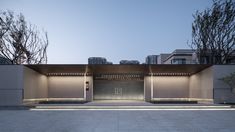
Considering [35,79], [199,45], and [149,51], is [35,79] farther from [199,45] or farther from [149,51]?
[149,51]

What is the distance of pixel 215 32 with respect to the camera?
3709 centimetres

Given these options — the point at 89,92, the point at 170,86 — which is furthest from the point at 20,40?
the point at 170,86

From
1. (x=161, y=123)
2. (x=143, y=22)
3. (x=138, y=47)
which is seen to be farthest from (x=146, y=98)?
(x=138, y=47)

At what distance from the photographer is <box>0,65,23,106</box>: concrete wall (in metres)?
22.8

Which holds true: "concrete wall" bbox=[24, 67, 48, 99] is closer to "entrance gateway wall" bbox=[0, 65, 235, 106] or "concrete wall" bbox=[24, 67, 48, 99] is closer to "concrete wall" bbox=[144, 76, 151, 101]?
"entrance gateway wall" bbox=[0, 65, 235, 106]

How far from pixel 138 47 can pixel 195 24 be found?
21.3 metres

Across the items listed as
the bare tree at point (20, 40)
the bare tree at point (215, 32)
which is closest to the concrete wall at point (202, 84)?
the bare tree at point (215, 32)

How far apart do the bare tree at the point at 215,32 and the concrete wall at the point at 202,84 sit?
34.0 feet

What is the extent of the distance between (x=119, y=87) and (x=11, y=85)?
13057 millimetres

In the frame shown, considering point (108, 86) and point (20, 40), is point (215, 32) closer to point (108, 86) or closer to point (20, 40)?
point (108, 86)

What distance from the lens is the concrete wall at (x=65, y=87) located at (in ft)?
97.5

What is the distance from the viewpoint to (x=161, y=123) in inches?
499

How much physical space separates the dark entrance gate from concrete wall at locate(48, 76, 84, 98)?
267 centimetres

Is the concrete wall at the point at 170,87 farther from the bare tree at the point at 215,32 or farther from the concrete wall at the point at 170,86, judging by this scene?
the bare tree at the point at 215,32
